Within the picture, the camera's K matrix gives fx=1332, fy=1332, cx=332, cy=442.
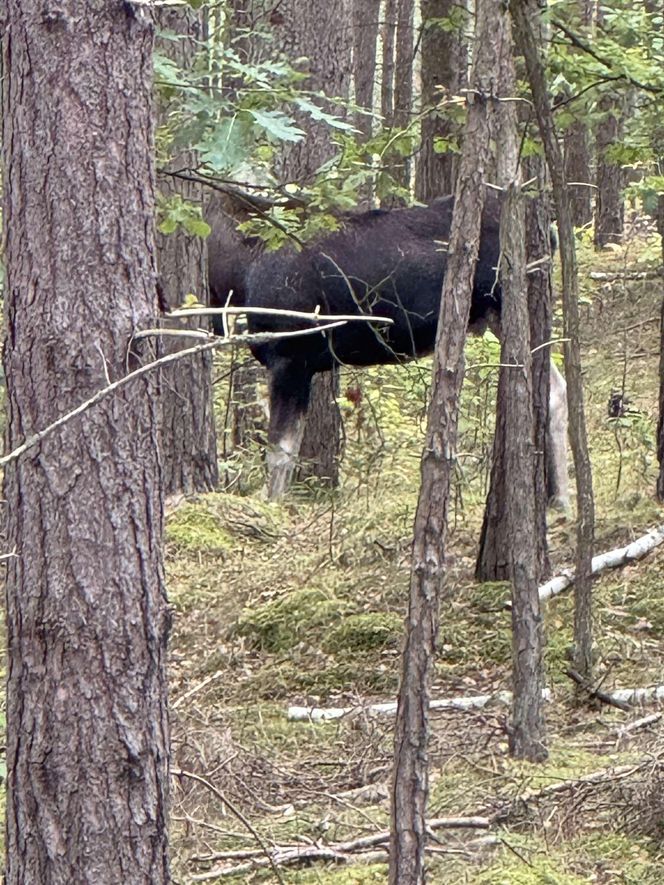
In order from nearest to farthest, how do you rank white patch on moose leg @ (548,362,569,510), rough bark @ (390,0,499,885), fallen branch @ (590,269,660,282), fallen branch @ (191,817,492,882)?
rough bark @ (390,0,499,885) → fallen branch @ (191,817,492,882) → white patch on moose leg @ (548,362,569,510) → fallen branch @ (590,269,660,282)

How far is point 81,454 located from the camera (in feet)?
12.2

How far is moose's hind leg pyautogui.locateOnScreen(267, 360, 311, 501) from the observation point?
1077cm

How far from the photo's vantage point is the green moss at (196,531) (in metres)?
10.2

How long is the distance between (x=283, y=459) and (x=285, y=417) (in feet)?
1.54

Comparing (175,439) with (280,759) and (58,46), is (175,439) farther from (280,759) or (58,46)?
A: (58,46)

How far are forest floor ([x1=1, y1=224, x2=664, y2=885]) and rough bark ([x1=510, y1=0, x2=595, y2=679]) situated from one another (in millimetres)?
515

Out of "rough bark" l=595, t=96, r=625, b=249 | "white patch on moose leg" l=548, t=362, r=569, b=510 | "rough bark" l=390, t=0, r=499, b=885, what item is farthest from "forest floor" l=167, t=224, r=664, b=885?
"rough bark" l=595, t=96, r=625, b=249

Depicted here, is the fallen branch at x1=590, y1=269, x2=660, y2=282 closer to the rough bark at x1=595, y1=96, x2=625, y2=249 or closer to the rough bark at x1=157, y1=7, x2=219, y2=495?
the rough bark at x1=595, y1=96, x2=625, y2=249

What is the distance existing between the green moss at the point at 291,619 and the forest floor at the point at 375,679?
0.01 m

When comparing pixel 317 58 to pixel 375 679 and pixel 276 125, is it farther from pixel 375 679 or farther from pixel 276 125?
pixel 276 125

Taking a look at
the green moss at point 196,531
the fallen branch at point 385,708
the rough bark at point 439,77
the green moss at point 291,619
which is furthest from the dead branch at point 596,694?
the rough bark at point 439,77

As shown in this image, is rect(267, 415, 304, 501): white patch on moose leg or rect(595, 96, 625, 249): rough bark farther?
rect(595, 96, 625, 249): rough bark

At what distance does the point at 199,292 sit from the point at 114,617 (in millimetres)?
7315

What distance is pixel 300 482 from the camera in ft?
39.0
